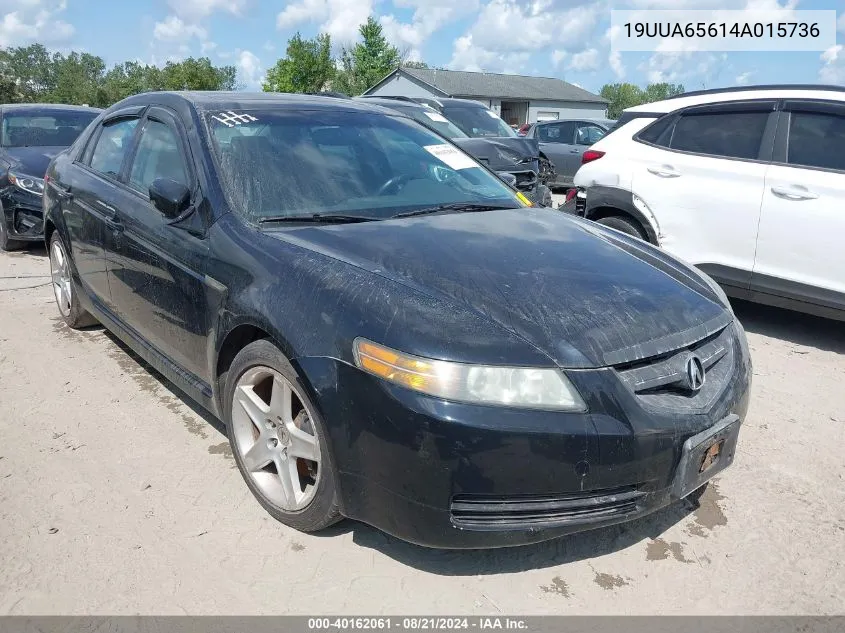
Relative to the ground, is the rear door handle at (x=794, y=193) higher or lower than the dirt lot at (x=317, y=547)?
higher

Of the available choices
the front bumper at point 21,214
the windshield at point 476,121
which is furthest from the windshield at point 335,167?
the windshield at point 476,121

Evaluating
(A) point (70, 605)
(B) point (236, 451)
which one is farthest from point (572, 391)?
(A) point (70, 605)

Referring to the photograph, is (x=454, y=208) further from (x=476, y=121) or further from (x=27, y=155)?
(x=476, y=121)

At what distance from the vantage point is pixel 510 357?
210cm

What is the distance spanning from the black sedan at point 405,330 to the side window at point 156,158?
0.01 metres

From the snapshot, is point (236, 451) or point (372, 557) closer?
point (372, 557)

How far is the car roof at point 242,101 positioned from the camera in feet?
11.1

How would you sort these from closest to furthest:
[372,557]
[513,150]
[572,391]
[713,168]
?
[572,391]
[372,557]
[713,168]
[513,150]

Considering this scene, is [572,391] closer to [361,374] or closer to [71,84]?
[361,374]

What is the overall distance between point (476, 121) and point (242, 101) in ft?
26.7

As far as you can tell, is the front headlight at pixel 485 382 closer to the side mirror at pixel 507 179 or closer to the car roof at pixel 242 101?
the car roof at pixel 242 101

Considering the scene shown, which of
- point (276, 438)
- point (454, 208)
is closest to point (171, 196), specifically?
point (276, 438)

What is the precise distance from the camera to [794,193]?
470 centimetres

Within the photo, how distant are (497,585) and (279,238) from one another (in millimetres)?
1515
